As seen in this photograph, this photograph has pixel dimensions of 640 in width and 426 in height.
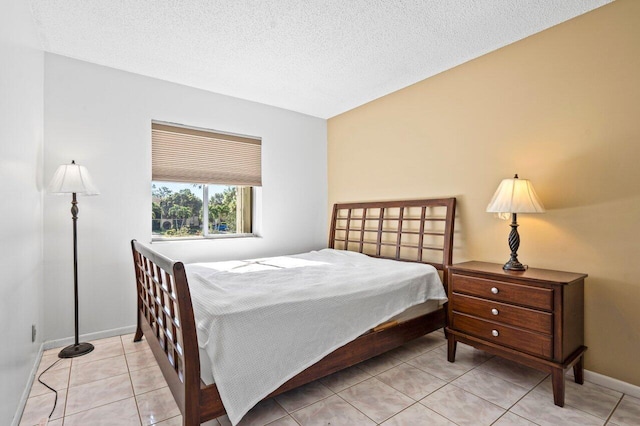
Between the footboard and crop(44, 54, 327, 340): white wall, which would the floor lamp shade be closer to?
the footboard

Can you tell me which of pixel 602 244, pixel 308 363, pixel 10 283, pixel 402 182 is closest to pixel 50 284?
pixel 10 283

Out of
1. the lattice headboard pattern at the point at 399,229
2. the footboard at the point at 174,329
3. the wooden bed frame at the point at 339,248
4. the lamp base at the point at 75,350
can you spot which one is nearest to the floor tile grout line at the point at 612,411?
the wooden bed frame at the point at 339,248

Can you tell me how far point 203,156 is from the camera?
360 cm

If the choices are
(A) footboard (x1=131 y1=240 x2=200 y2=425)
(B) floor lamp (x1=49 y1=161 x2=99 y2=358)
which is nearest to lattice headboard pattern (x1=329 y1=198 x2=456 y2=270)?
(A) footboard (x1=131 y1=240 x2=200 y2=425)

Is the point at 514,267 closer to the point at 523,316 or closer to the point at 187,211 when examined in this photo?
the point at 523,316

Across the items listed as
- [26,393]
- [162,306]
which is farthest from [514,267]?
[26,393]

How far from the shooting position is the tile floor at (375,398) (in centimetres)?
181

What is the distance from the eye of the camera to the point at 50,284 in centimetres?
277

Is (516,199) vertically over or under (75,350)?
over

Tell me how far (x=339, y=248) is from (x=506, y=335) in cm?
233

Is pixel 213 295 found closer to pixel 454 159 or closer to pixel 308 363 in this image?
pixel 308 363

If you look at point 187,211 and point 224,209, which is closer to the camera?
point 187,211

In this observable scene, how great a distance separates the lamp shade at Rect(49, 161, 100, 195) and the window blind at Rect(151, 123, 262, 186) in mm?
752

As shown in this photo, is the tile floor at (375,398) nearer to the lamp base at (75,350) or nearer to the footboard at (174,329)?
the lamp base at (75,350)
